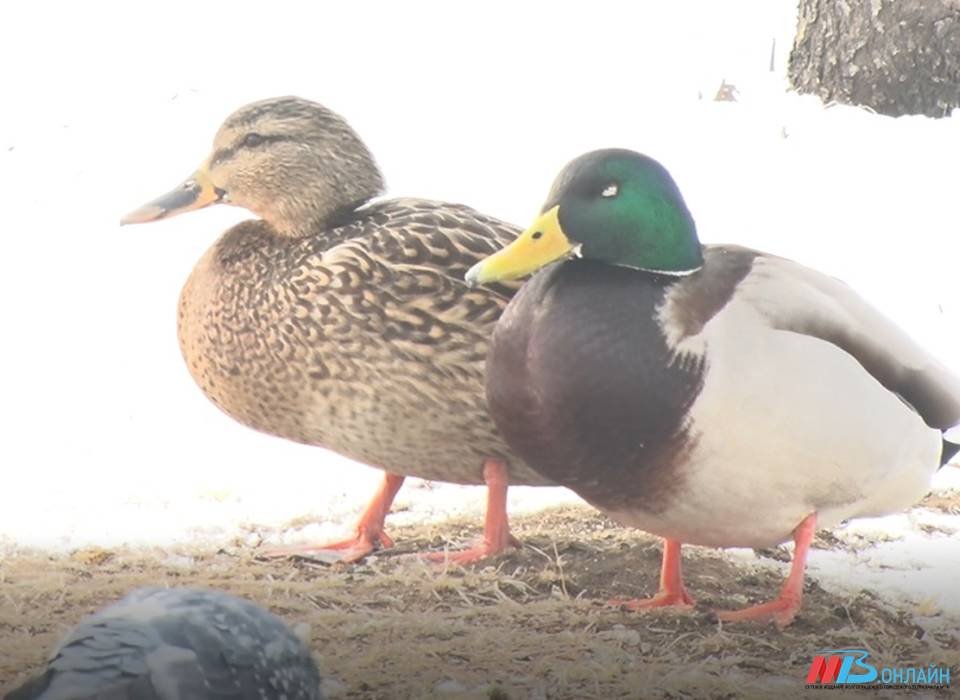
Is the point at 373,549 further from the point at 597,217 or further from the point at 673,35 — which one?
the point at 673,35

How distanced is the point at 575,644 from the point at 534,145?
410 cm

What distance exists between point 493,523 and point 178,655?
156 cm

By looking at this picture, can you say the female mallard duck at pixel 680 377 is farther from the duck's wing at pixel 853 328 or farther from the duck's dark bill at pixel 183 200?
the duck's dark bill at pixel 183 200

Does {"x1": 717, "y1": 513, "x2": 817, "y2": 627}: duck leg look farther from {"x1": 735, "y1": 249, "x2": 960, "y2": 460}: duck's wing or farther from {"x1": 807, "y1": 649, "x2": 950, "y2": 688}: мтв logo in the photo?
{"x1": 735, "y1": 249, "x2": 960, "y2": 460}: duck's wing

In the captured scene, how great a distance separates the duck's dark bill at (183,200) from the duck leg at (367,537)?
0.81 metres

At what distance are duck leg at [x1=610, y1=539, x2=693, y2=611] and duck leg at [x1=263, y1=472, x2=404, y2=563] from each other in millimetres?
765

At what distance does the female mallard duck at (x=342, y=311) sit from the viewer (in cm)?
398

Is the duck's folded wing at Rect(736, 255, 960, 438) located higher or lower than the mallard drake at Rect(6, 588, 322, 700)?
higher

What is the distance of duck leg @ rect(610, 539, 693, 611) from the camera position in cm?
376

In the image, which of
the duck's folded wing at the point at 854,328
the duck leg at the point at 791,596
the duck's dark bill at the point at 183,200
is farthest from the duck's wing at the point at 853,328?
the duck's dark bill at the point at 183,200

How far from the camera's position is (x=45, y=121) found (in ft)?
26.5

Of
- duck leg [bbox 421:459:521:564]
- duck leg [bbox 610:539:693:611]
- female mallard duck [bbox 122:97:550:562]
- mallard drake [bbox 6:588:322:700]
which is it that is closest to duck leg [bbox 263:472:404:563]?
female mallard duck [bbox 122:97:550:562]

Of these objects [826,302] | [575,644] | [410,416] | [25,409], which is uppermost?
[826,302]

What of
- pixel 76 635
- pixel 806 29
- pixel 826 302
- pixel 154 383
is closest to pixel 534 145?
pixel 806 29
